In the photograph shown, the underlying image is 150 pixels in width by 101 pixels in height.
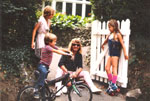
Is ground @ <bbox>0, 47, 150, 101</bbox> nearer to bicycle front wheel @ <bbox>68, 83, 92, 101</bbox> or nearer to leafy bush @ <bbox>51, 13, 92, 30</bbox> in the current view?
bicycle front wheel @ <bbox>68, 83, 92, 101</bbox>

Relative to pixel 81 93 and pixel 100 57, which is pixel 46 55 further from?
pixel 100 57

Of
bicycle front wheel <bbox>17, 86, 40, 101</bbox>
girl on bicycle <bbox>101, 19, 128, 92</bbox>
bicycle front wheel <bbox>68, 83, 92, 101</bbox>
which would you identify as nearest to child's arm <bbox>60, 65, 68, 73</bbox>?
bicycle front wheel <bbox>68, 83, 92, 101</bbox>

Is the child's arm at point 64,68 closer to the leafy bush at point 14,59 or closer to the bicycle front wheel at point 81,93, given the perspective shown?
the bicycle front wheel at point 81,93

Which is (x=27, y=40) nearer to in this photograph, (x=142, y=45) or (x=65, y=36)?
(x=142, y=45)

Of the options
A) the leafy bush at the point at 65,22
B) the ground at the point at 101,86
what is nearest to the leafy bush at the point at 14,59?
the ground at the point at 101,86

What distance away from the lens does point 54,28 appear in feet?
35.2

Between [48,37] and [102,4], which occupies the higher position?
[102,4]

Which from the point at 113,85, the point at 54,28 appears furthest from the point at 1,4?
the point at 54,28

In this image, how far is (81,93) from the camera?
4.05m

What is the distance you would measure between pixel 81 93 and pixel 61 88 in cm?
40

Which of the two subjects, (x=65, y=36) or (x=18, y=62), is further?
(x=65, y=36)

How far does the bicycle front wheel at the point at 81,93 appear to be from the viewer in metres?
4.01

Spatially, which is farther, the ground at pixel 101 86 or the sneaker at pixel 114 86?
the sneaker at pixel 114 86

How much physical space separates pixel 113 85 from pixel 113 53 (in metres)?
0.75
